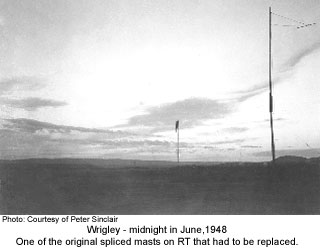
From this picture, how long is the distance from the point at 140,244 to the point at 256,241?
1.71 meters

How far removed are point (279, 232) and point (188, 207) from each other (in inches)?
122

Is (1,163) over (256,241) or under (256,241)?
over

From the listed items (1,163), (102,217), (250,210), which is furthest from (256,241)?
(1,163)

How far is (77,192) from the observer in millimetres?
9164

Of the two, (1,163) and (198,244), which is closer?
(198,244)

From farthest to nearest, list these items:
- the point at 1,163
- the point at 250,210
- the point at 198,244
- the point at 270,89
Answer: the point at 270,89
the point at 250,210
the point at 1,163
the point at 198,244

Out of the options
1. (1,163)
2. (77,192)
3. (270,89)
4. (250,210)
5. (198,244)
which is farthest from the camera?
(77,192)

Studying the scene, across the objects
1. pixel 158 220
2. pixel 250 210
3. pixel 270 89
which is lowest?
pixel 250 210

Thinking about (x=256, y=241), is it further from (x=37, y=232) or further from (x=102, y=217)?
(x=37, y=232)

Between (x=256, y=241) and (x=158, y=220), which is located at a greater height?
(x=158, y=220)

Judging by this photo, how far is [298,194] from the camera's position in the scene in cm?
838

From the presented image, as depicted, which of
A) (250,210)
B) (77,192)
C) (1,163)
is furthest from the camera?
(77,192)

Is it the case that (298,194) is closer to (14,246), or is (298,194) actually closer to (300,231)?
(300,231)

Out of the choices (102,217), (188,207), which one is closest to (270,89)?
(188,207)
